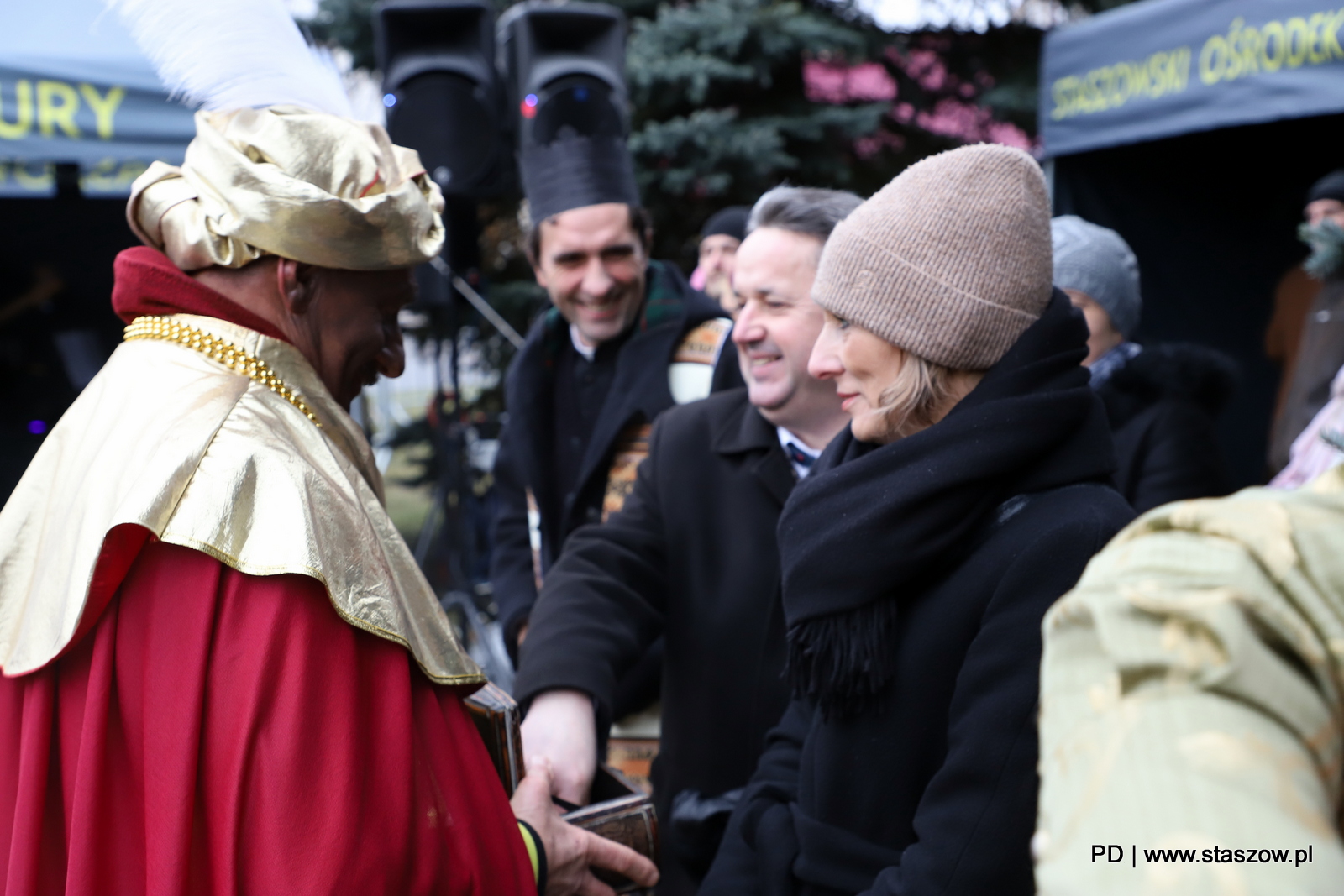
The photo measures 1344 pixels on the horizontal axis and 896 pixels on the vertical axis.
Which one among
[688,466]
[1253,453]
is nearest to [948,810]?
[688,466]

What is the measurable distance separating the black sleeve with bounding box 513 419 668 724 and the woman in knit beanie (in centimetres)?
55

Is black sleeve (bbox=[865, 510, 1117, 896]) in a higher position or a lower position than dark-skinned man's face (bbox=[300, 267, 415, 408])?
lower

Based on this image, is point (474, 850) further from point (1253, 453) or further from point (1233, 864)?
point (1253, 453)

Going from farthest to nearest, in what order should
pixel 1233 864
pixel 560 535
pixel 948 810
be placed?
pixel 560 535, pixel 948 810, pixel 1233 864

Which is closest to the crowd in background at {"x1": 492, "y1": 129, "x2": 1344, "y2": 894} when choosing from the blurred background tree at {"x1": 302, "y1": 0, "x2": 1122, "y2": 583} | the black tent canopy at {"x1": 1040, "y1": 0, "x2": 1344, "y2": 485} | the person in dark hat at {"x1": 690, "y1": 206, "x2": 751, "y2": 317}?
the black tent canopy at {"x1": 1040, "y1": 0, "x2": 1344, "y2": 485}

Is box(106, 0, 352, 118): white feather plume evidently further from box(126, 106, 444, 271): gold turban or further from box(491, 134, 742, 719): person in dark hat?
box(491, 134, 742, 719): person in dark hat

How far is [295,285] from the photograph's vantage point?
1516mm

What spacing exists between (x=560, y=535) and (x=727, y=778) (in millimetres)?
1159

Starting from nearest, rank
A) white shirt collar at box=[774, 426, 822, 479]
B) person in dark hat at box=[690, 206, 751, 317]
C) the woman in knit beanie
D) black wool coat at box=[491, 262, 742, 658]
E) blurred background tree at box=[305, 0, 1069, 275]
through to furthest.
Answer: the woman in knit beanie
white shirt collar at box=[774, 426, 822, 479]
black wool coat at box=[491, 262, 742, 658]
person in dark hat at box=[690, 206, 751, 317]
blurred background tree at box=[305, 0, 1069, 275]

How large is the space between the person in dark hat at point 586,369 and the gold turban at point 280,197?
1.46 m

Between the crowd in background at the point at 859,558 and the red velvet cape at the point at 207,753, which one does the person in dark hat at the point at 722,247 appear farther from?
the red velvet cape at the point at 207,753

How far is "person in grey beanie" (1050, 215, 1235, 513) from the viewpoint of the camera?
10.2ft

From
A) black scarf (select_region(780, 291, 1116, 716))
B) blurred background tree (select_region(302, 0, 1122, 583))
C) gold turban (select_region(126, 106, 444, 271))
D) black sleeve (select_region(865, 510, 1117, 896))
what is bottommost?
black sleeve (select_region(865, 510, 1117, 896))

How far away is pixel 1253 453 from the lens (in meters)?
7.45
